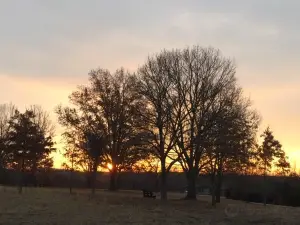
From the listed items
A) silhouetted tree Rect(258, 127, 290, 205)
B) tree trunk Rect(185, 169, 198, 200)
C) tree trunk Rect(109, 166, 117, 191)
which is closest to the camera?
tree trunk Rect(185, 169, 198, 200)

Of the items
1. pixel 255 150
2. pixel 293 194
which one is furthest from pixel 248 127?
pixel 293 194

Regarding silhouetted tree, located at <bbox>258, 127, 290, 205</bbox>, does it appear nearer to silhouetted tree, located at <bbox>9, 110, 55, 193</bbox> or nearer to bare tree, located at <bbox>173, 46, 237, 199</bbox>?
bare tree, located at <bbox>173, 46, 237, 199</bbox>

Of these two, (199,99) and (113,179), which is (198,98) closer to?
(199,99)

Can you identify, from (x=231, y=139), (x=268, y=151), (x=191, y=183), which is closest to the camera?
(x=231, y=139)

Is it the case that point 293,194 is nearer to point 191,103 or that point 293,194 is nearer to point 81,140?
point 191,103

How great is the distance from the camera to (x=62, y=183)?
251 feet

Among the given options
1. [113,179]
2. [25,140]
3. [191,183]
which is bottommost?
[191,183]

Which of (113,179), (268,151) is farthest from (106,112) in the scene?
(268,151)

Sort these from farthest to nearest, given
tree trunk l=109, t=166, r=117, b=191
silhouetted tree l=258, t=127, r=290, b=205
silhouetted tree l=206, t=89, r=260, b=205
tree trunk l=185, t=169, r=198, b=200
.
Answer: tree trunk l=109, t=166, r=117, b=191
silhouetted tree l=258, t=127, r=290, b=205
tree trunk l=185, t=169, r=198, b=200
silhouetted tree l=206, t=89, r=260, b=205

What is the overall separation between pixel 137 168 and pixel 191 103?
1938 centimetres

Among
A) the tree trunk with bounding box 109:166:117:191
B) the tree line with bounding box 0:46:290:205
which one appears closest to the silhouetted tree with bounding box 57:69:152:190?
the tree trunk with bounding box 109:166:117:191

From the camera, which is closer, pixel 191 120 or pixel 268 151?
pixel 191 120

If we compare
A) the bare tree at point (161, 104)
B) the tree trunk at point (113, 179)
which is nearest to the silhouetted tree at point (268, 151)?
the bare tree at point (161, 104)

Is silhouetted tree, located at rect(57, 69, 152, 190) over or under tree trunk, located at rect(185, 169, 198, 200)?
over
